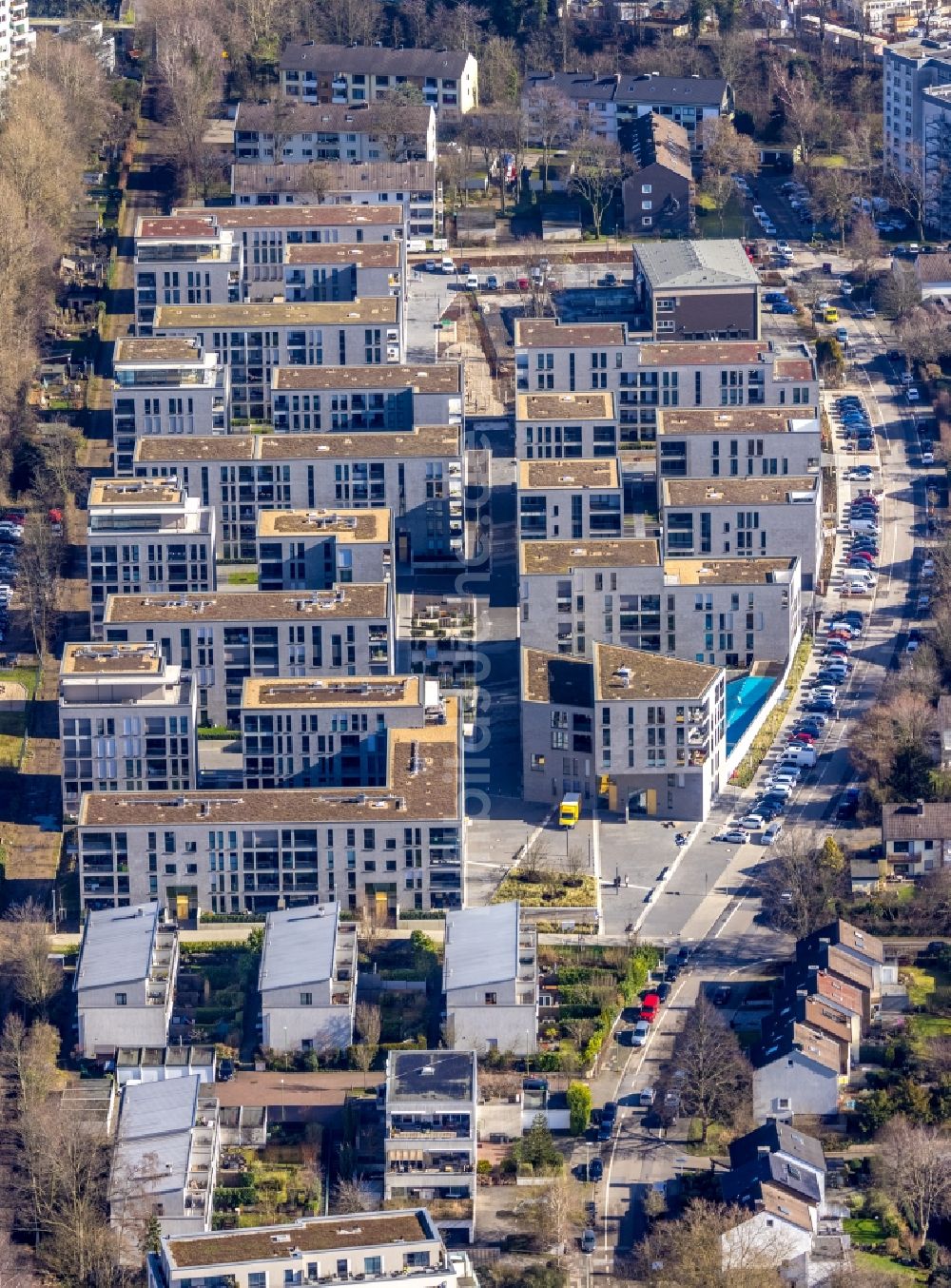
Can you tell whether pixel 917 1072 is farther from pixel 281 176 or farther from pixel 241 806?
pixel 281 176

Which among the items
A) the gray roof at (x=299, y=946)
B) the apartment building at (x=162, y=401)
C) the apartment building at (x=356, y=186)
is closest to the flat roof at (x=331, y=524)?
the apartment building at (x=162, y=401)

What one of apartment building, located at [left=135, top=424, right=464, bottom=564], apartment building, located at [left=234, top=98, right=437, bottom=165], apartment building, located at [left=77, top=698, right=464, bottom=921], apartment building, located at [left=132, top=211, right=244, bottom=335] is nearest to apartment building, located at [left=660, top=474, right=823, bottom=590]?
apartment building, located at [left=135, top=424, right=464, bottom=564]

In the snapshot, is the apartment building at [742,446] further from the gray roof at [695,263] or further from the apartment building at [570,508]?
the gray roof at [695,263]

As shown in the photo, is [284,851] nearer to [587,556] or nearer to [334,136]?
[587,556]

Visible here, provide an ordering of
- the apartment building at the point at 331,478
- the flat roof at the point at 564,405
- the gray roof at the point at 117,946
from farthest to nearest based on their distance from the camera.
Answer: the flat roof at the point at 564,405 → the apartment building at the point at 331,478 → the gray roof at the point at 117,946

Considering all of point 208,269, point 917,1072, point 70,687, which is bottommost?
point 917,1072

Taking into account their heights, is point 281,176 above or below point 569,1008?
above

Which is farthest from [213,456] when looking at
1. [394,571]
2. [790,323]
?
[790,323]
